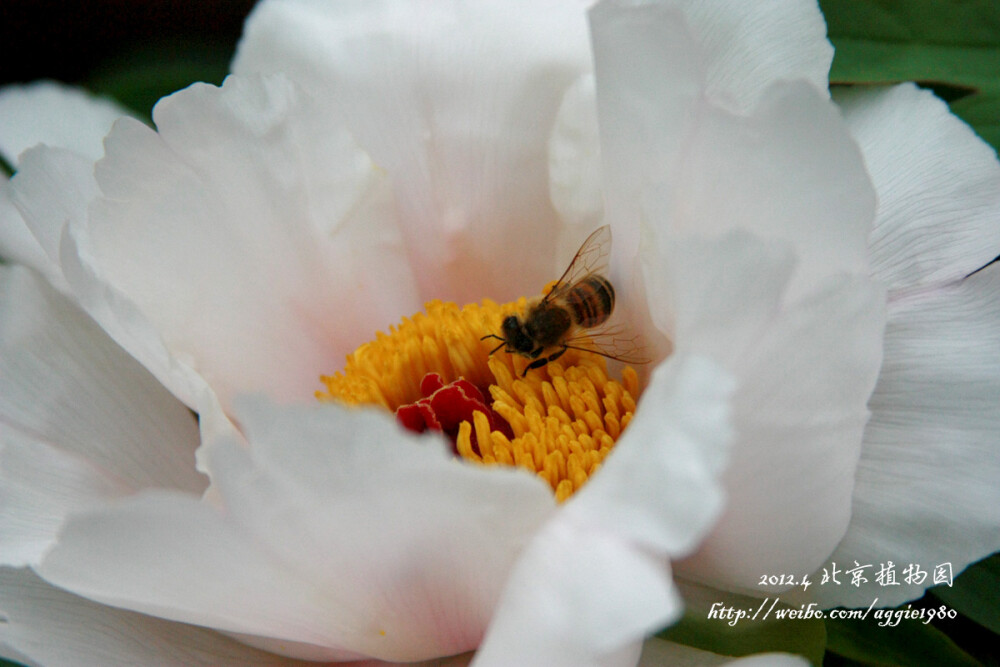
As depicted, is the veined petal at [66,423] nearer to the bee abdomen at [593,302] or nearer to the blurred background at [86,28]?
the bee abdomen at [593,302]

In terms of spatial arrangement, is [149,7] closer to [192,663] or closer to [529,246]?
[529,246]

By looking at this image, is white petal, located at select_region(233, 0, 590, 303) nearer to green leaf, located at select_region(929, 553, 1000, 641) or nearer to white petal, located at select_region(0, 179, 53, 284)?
white petal, located at select_region(0, 179, 53, 284)

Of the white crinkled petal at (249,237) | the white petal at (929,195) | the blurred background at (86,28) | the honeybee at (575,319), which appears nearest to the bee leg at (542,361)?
the honeybee at (575,319)

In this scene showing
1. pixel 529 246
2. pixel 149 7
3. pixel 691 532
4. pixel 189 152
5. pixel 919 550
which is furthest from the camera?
pixel 149 7

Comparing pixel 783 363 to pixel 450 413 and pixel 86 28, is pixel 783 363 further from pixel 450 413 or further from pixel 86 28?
pixel 86 28

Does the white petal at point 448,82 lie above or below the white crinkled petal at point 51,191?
below

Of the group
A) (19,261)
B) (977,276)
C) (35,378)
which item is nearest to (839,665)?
(977,276)

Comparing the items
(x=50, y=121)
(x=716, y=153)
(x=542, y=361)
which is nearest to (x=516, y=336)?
(x=542, y=361)

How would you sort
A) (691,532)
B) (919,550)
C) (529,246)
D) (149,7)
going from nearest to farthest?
1. (691,532)
2. (919,550)
3. (529,246)
4. (149,7)
